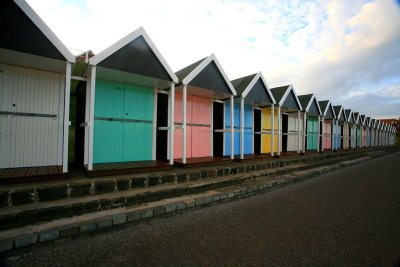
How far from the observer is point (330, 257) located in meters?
2.58

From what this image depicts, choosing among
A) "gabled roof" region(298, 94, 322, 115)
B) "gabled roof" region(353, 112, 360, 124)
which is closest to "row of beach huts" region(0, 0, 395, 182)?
"gabled roof" region(298, 94, 322, 115)

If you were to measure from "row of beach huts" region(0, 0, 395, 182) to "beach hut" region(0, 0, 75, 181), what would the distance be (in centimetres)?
2

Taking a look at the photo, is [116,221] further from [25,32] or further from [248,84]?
[248,84]

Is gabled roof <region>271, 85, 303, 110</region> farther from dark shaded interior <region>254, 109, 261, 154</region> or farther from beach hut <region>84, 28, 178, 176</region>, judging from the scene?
beach hut <region>84, 28, 178, 176</region>

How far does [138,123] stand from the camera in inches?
253

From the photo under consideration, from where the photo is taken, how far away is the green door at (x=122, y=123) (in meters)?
5.77

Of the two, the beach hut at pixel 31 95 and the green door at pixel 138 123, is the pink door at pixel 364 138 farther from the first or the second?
the beach hut at pixel 31 95

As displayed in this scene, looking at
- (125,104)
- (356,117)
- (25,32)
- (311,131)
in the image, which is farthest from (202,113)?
(356,117)

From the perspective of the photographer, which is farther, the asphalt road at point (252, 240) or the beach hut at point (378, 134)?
the beach hut at point (378, 134)

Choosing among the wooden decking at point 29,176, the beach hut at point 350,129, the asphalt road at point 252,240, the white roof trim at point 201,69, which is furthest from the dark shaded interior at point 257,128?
the beach hut at point 350,129

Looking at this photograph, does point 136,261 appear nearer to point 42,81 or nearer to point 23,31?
point 23,31

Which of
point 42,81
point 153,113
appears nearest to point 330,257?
point 153,113

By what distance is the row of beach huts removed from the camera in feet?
13.7

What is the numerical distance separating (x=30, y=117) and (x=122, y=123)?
7.38 ft
